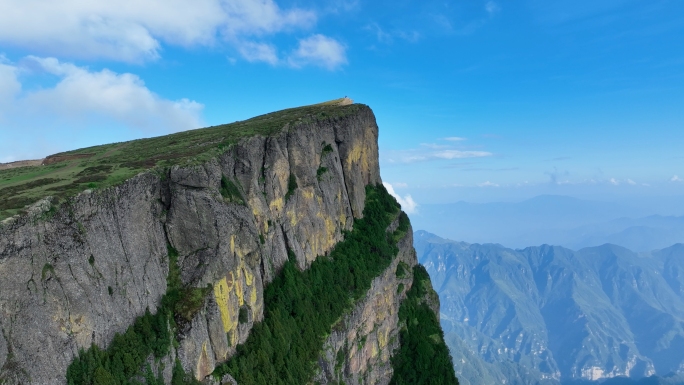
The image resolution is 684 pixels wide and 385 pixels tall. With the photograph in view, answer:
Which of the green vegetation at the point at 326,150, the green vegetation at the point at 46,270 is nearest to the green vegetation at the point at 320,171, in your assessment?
the green vegetation at the point at 326,150

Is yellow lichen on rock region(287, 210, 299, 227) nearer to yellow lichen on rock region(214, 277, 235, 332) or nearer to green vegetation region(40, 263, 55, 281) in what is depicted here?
yellow lichen on rock region(214, 277, 235, 332)

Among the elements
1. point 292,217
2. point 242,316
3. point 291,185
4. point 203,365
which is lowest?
point 203,365

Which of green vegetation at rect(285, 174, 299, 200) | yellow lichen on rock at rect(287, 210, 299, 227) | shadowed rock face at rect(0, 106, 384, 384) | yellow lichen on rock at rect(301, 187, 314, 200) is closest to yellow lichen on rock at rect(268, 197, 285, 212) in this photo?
shadowed rock face at rect(0, 106, 384, 384)

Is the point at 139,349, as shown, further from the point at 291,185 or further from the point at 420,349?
the point at 420,349

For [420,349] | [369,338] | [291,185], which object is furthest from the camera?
[420,349]

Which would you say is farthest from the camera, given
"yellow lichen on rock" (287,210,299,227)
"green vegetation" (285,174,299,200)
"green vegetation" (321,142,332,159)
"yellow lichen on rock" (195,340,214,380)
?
"green vegetation" (321,142,332,159)

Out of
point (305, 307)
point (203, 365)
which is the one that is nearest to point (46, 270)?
point (203, 365)
